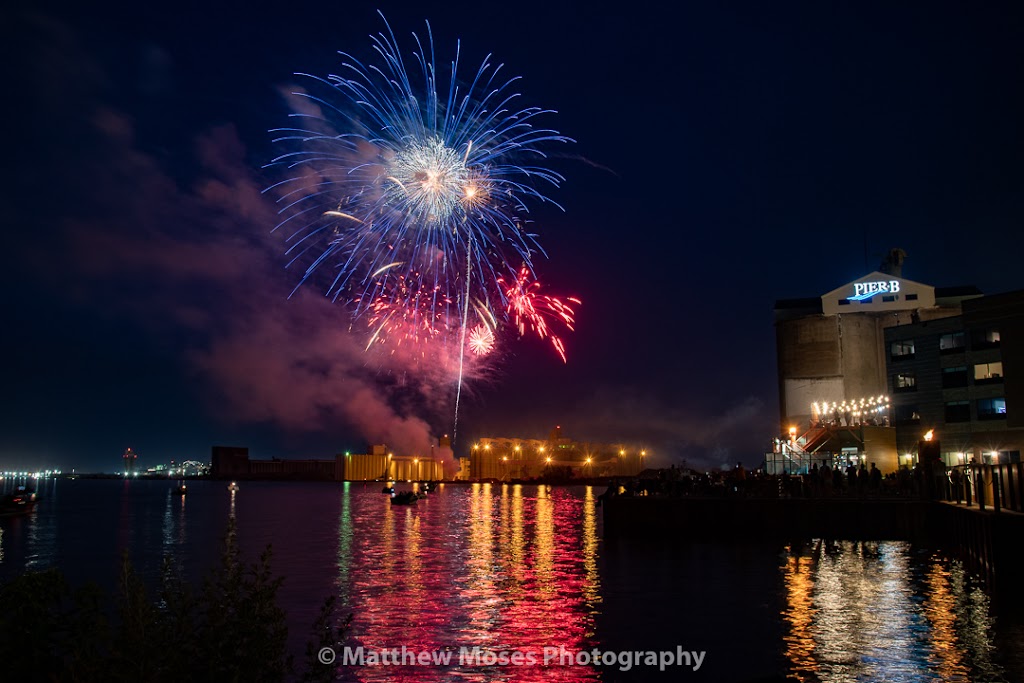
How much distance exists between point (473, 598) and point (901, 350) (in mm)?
50960

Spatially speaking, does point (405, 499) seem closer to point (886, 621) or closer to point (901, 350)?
point (901, 350)

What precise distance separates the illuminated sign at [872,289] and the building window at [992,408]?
77.5ft

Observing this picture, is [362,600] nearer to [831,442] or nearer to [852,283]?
[831,442]

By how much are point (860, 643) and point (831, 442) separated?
1885 inches

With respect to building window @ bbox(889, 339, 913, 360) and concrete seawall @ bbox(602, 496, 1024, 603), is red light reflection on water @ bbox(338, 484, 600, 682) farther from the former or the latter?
building window @ bbox(889, 339, 913, 360)

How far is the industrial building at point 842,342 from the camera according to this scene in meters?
80.3

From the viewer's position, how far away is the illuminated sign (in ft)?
272

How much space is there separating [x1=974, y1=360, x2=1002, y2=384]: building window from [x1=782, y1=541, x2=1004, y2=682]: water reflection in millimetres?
26071

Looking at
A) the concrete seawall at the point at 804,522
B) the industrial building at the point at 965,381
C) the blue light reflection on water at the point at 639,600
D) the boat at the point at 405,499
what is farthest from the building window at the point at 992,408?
the boat at the point at 405,499

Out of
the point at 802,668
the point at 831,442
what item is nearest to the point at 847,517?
the point at 831,442

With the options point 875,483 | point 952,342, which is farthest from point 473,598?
point 952,342

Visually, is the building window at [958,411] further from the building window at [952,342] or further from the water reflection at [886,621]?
the water reflection at [886,621]

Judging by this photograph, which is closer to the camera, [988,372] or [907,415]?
[988,372]

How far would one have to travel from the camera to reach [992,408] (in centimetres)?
6075
